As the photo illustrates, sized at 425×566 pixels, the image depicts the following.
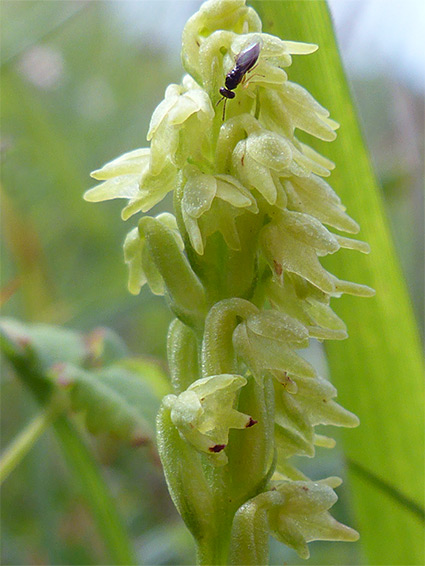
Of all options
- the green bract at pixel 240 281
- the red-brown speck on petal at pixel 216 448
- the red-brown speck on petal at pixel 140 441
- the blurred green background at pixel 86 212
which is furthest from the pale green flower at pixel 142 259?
the blurred green background at pixel 86 212

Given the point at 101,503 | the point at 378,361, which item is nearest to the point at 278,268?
the point at 378,361

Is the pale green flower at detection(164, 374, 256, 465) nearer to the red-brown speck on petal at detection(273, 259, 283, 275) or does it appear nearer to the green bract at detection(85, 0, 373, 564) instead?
the green bract at detection(85, 0, 373, 564)

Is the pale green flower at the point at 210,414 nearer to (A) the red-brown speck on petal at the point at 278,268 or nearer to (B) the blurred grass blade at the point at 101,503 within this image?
(A) the red-brown speck on petal at the point at 278,268

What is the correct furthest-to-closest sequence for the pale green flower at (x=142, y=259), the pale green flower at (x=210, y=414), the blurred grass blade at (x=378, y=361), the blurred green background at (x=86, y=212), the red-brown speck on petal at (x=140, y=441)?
the blurred green background at (x=86, y=212), the red-brown speck on petal at (x=140, y=441), the blurred grass blade at (x=378, y=361), the pale green flower at (x=142, y=259), the pale green flower at (x=210, y=414)

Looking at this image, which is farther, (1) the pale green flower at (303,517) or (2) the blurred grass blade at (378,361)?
(2) the blurred grass blade at (378,361)

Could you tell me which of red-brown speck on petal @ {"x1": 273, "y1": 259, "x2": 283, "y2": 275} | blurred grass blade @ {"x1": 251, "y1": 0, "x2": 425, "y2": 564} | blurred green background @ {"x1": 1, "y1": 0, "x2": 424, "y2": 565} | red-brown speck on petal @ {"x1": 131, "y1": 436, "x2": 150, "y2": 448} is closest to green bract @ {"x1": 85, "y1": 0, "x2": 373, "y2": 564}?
red-brown speck on petal @ {"x1": 273, "y1": 259, "x2": 283, "y2": 275}

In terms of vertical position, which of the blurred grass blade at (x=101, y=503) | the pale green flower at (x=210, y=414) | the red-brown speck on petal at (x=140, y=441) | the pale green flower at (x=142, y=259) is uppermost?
the pale green flower at (x=142, y=259)

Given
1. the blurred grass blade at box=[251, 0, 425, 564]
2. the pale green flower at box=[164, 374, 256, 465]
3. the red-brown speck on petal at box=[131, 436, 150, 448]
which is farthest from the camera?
the red-brown speck on petal at box=[131, 436, 150, 448]
